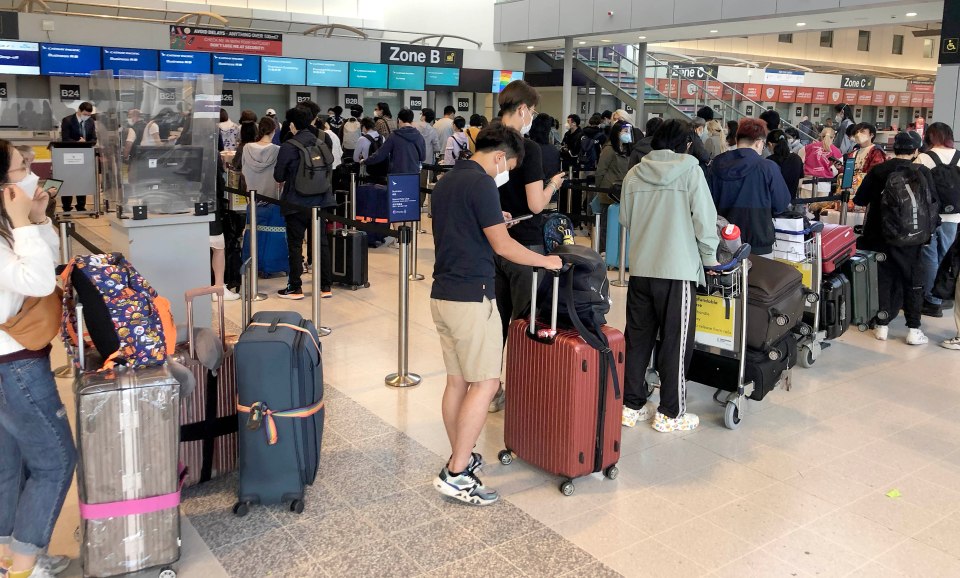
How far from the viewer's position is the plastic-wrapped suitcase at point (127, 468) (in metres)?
2.80

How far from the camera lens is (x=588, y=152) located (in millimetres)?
12156

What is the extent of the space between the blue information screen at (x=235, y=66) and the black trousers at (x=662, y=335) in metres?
12.2

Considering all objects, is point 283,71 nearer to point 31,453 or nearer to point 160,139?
point 160,139

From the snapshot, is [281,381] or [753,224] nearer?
[281,381]

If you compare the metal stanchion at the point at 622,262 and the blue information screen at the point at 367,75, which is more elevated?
the blue information screen at the point at 367,75

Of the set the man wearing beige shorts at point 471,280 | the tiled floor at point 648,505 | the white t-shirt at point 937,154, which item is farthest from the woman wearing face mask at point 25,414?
the white t-shirt at point 937,154

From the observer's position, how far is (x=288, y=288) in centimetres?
771

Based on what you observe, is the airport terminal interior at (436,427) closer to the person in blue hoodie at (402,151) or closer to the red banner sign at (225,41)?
the person in blue hoodie at (402,151)

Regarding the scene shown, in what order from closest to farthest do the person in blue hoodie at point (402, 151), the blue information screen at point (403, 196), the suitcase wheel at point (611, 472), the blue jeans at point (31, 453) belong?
1. the blue jeans at point (31, 453)
2. the suitcase wheel at point (611, 472)
3. the blue information screen at point (403, 196)
4. the person in blue hoodie at point (402, 151)

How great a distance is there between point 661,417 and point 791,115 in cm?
2221

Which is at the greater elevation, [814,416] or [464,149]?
[464,149]

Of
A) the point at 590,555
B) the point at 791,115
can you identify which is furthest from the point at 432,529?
the point at 791,115

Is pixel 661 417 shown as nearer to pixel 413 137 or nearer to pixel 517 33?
pixel 413 137

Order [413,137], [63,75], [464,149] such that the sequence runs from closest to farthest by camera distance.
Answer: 1. [413,137]
2. [464,149]
3. [63,75]
